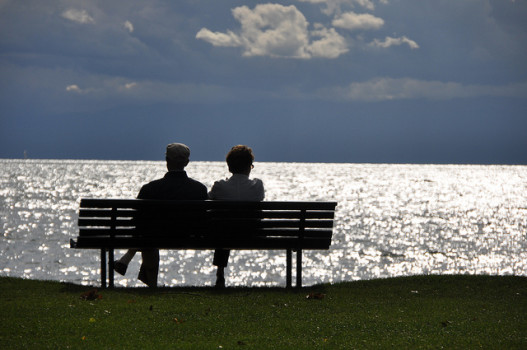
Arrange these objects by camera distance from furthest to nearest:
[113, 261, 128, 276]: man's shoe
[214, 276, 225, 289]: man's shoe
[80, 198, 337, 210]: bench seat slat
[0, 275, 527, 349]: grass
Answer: [214, 276, 225, 289]: man's shoe → [113, 261, 128, 276]: man's shoe → [80, 198, 337, 210]: bench seat slat → [0, 275, 527, 349]: grass

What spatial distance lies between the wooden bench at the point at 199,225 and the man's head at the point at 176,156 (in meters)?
0.49

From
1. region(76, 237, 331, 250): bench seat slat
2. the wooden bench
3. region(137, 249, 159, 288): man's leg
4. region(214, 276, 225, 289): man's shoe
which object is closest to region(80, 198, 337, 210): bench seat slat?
the wooden bench

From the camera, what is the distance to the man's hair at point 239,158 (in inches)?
343

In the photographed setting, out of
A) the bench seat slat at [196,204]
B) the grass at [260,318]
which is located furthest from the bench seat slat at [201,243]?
the grass at [260,318]

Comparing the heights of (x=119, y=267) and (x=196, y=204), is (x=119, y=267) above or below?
below

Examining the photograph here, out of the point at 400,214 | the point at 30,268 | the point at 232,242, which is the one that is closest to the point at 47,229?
the point at 30,268

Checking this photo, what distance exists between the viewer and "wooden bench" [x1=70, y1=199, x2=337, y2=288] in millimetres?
8570

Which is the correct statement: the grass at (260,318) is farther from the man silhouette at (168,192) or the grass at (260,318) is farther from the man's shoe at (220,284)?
the man silhouette at (168,192)

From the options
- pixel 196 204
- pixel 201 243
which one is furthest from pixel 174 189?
pixel 201 243

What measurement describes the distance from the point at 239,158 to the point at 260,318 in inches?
103

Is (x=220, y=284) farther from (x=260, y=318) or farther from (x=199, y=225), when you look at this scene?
(x=260, y=318)

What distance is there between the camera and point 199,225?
8688 millimetres

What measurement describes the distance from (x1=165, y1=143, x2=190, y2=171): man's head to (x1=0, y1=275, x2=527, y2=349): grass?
1.55m

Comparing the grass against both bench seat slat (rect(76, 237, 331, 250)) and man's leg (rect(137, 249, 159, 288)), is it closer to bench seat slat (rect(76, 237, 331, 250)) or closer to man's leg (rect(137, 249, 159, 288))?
man's leg (rect(137, 249, 159, 288))
